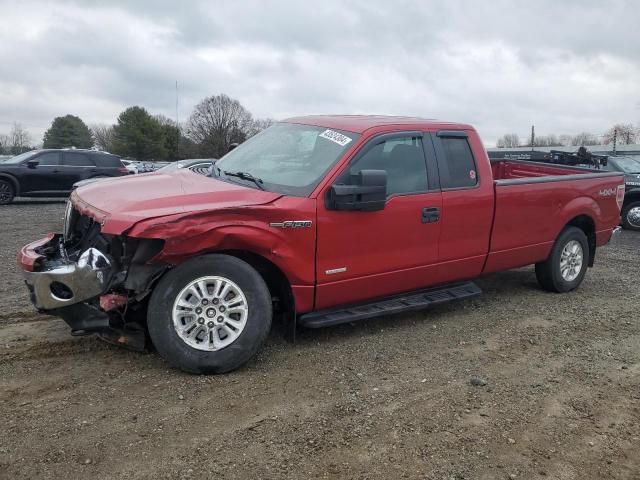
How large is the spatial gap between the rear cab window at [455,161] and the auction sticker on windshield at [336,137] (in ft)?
3.16

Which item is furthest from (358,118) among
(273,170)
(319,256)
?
(319,256)

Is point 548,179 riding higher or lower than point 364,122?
lower

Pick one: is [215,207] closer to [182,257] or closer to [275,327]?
[182,257]

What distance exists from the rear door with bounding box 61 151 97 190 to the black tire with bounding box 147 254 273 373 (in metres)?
13.7

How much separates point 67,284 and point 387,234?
239cm

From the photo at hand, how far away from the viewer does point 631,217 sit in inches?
495

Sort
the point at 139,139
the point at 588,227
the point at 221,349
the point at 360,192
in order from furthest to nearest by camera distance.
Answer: the point at 139,139 < the point at 588,227 < the point at 360,192 < the point at 221,349

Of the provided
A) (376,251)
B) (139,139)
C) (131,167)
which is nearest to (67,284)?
(376,251)

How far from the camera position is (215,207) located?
3.79 metres

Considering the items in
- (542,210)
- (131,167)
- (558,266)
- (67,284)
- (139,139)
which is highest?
(139,139)

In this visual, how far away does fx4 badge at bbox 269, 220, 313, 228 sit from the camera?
4.00 metres

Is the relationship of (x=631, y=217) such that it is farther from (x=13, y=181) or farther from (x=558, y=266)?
(x=13, y=181)

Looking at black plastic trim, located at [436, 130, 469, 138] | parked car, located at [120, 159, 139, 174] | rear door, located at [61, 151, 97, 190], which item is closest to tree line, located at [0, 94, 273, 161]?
parked car, located at [120, 159, 139, 174]

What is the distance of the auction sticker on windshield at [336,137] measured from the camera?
15.0 feet
